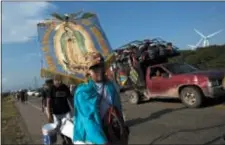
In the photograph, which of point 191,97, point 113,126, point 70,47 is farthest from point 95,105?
point 191,97

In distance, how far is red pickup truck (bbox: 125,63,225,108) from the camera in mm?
12453

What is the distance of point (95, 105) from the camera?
341cm

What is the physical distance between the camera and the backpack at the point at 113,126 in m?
3.46

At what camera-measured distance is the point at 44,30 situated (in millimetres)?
6914

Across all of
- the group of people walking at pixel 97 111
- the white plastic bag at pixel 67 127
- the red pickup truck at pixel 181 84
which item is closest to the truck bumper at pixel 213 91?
the red pickup truck at pixel 181 84

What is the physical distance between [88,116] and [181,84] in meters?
10.3

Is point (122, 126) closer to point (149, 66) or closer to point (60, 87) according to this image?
point (60, 87)

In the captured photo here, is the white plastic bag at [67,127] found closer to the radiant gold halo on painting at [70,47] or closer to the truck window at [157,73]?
the radiant gold halo on painting at [70,47]

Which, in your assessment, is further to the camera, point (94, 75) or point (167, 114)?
point (167, 114)

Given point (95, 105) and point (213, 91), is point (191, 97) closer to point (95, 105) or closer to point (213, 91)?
point (213, 91)

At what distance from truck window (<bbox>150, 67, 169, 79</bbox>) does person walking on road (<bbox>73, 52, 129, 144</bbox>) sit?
1091 cm

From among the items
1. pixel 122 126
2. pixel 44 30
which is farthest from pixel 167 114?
pixel 122 126

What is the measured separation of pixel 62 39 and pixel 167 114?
5861 millimetres

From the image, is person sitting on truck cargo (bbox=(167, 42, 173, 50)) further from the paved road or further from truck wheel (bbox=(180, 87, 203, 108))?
truck wheel (bbox=(180, 87, 203, 108))
